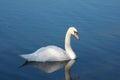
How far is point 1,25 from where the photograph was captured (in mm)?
13289

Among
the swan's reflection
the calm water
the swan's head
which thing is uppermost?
the swan's head

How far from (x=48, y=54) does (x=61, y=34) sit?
1800 mm

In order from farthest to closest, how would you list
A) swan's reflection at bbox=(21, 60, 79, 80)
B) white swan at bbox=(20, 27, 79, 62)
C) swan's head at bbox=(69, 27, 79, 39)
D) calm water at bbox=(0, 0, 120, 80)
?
1. swan's head at bbox=(69, 27, 79, 39)
2. white swan at bbox=(20, 27, 79, 62)
3. swan's reflection at bbox=(21, 60, 79, 80)
4. calm water at bbox=(0, 0, 120, 80)

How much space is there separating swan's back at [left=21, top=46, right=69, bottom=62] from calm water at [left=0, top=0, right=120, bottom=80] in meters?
0.25

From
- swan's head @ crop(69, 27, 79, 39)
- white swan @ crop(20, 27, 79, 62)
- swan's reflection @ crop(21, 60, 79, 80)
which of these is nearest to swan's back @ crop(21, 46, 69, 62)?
white swan @ crop(20, 27, 79, 62)

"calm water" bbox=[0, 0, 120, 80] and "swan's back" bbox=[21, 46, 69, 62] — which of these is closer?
"calm water" bbox=[0, 0, 120, 80]

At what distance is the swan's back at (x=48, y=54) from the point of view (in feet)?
34.8

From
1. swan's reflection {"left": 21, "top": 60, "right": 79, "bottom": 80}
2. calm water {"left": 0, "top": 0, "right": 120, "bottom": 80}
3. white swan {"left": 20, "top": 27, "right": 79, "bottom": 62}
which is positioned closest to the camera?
calm water {"left": 0, "top": 0, "right": 120, "bottom": 80}

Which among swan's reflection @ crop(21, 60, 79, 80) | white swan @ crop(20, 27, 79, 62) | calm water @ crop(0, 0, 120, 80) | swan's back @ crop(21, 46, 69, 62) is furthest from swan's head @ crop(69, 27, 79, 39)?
swan's reflection @ crop(21, 60, 79, 80)

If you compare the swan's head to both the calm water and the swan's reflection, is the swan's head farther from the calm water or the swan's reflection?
the swan's reflection

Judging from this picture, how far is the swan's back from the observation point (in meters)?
10.6

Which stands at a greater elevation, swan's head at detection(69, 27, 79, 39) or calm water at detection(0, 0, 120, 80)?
swan's head at detection(69, 27, 79, 39)

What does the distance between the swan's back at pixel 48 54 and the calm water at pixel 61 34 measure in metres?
0.25

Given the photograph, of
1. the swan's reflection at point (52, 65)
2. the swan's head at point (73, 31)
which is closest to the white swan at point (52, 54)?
the swan's head at point (73, 31)
